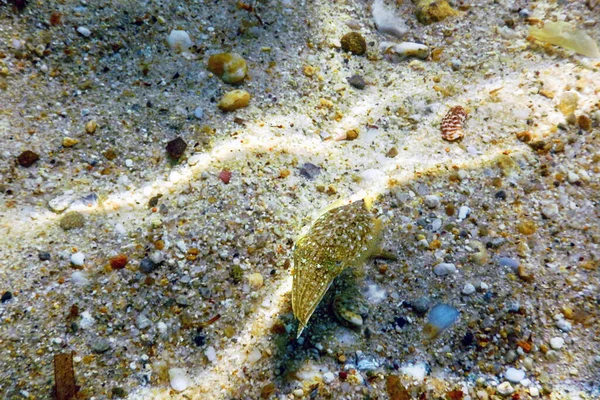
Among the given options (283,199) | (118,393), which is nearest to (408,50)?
(283,199)

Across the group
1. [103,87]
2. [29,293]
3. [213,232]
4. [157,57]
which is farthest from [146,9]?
[29,293]

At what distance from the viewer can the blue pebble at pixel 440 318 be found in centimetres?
236

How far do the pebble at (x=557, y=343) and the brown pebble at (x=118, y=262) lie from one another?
2.69 meters

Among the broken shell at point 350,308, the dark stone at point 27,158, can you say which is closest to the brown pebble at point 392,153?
the broken shell at point 350,308

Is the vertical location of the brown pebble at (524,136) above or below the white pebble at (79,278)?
above

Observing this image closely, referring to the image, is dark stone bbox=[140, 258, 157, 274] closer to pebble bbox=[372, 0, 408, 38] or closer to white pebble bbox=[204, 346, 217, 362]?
white pebble bbox=[204, 346, 217, 362]

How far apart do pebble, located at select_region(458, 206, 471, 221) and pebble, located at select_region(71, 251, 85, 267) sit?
2.57 m

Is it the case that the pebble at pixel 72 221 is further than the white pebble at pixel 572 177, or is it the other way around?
the white pebble at pixel 572 177

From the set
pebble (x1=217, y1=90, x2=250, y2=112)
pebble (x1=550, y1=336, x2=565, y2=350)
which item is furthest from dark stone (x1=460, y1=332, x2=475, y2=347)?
pebble (x1=217, y1=90, x2=250, y2=112)

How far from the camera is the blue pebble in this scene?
7.75 ft

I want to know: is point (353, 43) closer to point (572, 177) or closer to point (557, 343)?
point (572, 177)

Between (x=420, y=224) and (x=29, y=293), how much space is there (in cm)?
254

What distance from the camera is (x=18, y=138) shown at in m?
2.61

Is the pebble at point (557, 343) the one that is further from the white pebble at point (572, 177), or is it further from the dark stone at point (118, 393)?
the dark stone at point (118, 393)
